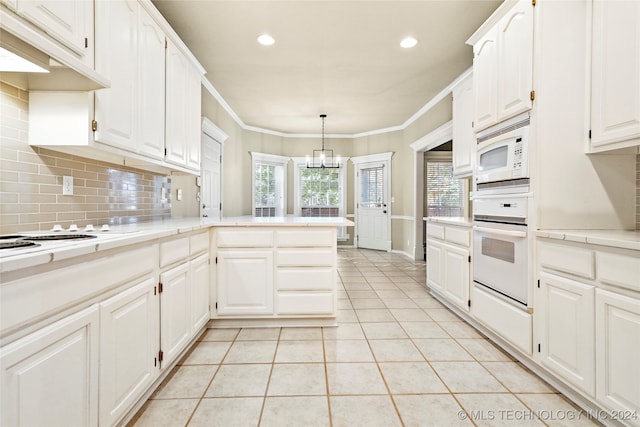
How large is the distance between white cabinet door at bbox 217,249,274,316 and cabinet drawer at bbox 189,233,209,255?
178 millimetres

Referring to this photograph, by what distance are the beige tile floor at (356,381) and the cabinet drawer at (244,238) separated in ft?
2.43

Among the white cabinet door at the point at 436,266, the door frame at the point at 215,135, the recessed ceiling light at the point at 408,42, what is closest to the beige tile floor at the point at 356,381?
the white cabinet door at the point at 436,266

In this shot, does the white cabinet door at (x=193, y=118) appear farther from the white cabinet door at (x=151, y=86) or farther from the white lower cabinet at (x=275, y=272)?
the white lower cabinet at (x=275, y=272)

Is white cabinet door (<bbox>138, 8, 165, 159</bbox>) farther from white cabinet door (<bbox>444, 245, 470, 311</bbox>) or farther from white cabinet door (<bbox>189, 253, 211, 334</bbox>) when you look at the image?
white cabinet door (<bbox>444, 245, 470, 311</bbox>)

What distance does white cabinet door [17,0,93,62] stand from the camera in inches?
47.6

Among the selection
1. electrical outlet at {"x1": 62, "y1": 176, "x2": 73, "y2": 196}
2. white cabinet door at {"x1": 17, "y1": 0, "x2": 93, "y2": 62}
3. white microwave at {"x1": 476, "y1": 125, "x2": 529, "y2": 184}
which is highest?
white cabinet door at {"x1": 17, "y1": 0, "x2": 93, "y2": 62}

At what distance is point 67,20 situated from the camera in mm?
1354

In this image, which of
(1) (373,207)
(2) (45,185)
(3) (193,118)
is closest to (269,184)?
(1) (373,207)

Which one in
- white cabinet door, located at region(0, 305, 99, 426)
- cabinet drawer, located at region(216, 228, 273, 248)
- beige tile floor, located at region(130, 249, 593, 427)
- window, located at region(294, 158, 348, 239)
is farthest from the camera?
window, located at region(294, 158, 348, 239)

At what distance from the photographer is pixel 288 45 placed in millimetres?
3119

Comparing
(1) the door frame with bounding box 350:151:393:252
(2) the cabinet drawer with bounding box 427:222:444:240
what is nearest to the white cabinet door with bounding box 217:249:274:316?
(2) the cabinet drawer with bounding box 427:222:444:240

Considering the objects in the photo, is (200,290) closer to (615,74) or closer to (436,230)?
(436,230)

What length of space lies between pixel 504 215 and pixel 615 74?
97 cm

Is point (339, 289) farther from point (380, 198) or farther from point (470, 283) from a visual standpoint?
point (380, 198)
